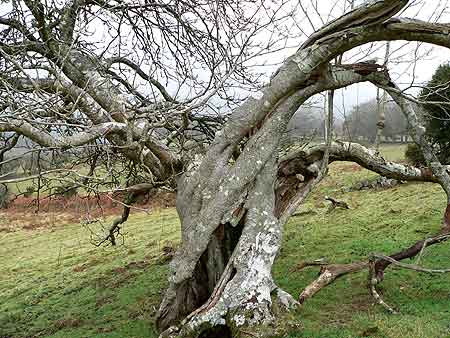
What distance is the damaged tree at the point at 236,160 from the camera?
5441 millimetres

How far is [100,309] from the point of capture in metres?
8.96

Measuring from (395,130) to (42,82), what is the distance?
30.0 metres

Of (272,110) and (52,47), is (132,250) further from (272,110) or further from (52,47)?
(272,110)

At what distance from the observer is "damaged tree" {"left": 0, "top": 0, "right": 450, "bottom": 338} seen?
17.9 ft

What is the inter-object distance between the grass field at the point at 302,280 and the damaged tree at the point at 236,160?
743 millimetres

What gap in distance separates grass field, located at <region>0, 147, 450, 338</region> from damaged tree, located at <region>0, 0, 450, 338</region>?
29.2 inches

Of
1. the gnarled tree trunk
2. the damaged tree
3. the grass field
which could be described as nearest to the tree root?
the damaged tree

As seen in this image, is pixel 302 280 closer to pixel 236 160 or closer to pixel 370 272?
pixel 370 272

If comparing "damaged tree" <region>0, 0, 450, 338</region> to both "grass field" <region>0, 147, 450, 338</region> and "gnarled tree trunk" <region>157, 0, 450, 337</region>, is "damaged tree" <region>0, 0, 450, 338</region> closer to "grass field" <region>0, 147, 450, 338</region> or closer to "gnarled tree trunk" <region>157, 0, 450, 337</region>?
"gnarled tree trunk" <region>157, 0, 450, 337</region>

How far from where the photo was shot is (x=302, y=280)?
8125 mm

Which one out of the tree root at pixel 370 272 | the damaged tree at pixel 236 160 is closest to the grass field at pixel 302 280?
the tree root at pixel 370 272

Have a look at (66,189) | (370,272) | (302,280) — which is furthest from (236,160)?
(66,189)

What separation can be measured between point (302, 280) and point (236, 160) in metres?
2.77

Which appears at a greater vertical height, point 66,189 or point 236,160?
point 236,160
